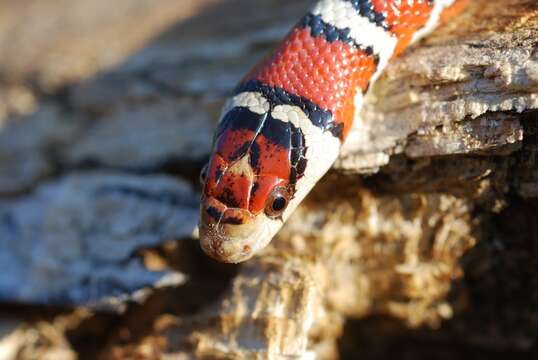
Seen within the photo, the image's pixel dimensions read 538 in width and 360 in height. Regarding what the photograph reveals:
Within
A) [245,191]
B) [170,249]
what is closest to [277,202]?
[245,191]

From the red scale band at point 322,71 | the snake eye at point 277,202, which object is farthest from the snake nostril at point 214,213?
the red scale band at point 322,71

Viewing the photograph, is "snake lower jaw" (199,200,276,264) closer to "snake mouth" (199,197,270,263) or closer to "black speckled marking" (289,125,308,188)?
"snake mouth" (199,197,270,263)

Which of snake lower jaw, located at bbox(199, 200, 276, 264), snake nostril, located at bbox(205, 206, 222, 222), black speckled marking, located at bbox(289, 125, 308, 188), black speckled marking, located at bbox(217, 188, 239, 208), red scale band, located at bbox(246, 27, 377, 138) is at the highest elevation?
red scale band, located at bbox(246, 27, 377, 138)

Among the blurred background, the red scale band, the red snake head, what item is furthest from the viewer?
the blurred background

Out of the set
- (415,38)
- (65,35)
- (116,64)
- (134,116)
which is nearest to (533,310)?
(415,38)

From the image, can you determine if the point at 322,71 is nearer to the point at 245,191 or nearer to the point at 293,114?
the point at 293,114

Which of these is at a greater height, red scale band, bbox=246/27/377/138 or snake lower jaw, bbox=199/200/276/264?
red scale band, bbox=246/27/377/138

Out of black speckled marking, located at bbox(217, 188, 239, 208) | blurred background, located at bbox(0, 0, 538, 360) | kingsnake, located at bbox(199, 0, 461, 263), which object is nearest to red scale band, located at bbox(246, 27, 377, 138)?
kingsnake, located at bbox(199, 0, 461, 263)

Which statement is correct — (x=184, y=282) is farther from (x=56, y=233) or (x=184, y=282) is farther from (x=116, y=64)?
(x=116, y=64)
